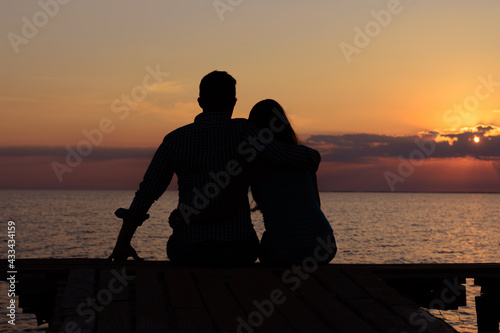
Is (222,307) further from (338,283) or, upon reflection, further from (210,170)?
(210,170)

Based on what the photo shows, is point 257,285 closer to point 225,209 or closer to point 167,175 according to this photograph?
point 225,209

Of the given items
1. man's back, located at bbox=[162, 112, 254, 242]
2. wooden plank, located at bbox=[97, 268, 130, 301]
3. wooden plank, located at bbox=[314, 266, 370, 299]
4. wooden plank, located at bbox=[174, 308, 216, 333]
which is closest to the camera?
wooden plank, located at bbox=[174, 308, 216, 333]

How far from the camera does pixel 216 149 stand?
584 cm

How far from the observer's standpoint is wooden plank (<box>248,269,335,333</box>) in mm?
4484

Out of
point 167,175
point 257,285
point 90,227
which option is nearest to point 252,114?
point 167,175

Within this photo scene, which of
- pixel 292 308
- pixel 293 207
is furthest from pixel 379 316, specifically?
pixel 293 207

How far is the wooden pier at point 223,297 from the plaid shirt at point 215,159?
444 mm

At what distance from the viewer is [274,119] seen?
6129 mm

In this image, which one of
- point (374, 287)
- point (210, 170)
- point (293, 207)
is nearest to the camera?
point (374, 287)

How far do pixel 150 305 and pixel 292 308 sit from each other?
3.87 ft

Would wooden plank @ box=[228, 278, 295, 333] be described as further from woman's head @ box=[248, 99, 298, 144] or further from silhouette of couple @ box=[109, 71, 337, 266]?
woman's head @ box=[248, 99, 298, 144]

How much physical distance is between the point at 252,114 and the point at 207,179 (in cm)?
94

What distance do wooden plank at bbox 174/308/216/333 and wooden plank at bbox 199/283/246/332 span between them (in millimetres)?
62

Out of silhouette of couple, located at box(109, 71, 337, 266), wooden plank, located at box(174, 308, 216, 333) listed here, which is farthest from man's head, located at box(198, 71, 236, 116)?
wooden plank, located at box(174, 308, 216, 333)
